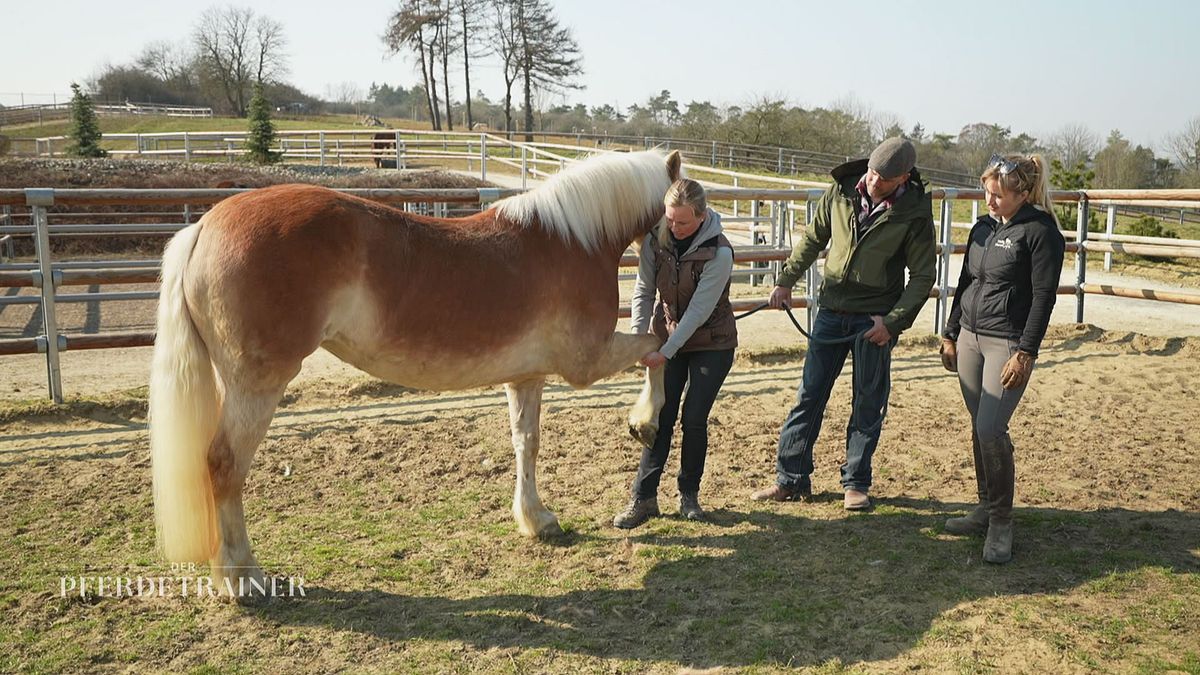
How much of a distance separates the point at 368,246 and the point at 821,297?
223cm

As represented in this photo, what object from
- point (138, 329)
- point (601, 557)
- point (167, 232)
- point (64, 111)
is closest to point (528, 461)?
point (601, 557)

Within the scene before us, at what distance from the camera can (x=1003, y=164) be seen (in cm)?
330

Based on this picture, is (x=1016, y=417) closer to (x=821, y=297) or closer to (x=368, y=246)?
(x=821, y=297)

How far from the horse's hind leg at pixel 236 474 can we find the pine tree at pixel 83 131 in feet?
73.6

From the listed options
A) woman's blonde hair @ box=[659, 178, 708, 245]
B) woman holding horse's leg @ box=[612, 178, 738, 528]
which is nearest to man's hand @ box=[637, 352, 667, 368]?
woman holding horse's leg @ box=[612, 178, 738, 528]

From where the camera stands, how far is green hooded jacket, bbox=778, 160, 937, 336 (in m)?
3.68

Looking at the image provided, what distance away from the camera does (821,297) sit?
4047mm

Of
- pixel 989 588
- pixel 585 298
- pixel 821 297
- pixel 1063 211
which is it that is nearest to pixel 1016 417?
pixel 821 297

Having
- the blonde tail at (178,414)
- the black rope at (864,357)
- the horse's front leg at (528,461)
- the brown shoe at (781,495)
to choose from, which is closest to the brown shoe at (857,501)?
the brown shoe at (781,495)

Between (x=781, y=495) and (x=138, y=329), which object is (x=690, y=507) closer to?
(x=781, y=495)

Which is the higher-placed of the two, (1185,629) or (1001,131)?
(1001,131)

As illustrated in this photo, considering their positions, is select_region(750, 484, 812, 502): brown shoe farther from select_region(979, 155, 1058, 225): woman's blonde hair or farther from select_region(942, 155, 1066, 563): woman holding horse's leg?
select_region(979, 155, 1058, 225): woman's blonde hair

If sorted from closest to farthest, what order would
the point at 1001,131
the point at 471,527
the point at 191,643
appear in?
the point at 191,643, the point at 471,527, the point at 1001,131

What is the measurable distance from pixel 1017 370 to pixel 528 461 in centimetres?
211
